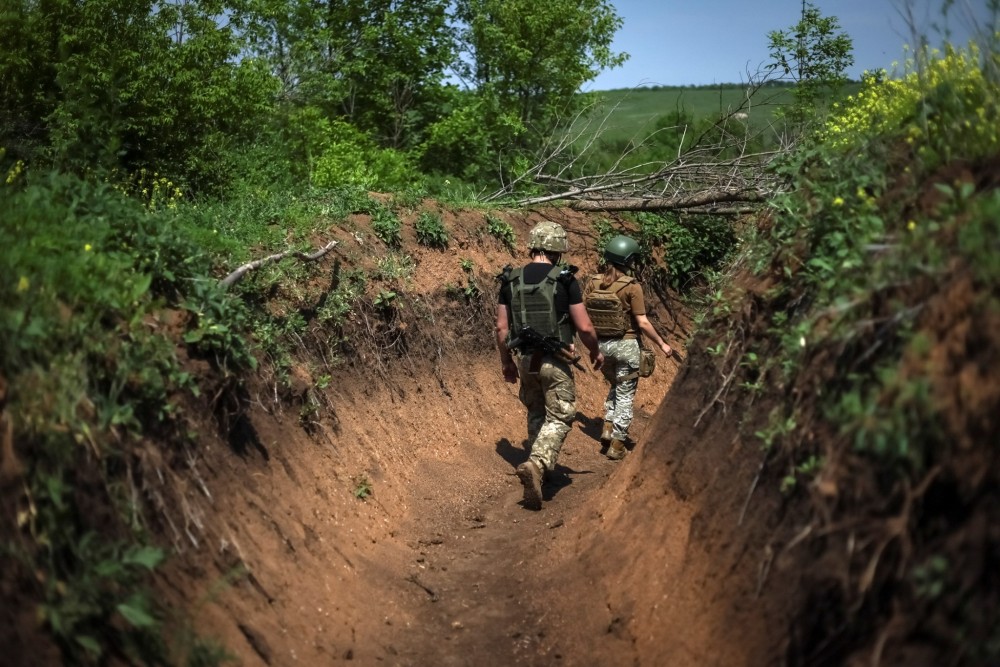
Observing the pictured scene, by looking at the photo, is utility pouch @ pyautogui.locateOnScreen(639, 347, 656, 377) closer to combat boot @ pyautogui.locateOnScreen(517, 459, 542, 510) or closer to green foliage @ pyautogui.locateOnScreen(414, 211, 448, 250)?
combat boot @ pyautogui.locateOnScreen(517, 459, 542, 510)

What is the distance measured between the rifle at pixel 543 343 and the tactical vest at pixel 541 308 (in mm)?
34

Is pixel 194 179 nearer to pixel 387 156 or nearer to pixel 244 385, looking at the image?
pixel 387 156

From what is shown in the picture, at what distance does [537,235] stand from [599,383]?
4758 mm

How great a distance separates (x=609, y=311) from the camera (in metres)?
10.3

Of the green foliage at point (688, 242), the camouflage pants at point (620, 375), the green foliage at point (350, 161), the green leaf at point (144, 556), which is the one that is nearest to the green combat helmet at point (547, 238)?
the camouflage pants at point (620, 375)

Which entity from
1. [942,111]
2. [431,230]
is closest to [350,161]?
[431,230]

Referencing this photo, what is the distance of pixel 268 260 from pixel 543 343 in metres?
2.56

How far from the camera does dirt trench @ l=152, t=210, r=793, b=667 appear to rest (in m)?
5.25

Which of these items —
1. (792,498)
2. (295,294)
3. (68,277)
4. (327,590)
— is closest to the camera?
(792,498)

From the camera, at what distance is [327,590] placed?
6527mm

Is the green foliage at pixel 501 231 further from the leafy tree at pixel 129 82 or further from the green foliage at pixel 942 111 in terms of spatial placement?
the green foliage at pixel 942 111

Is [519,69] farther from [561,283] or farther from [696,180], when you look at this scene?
[561,283]

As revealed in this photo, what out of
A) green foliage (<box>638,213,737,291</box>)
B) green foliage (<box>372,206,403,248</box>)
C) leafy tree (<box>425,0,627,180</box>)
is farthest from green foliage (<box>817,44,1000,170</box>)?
leafy tree (<box>425,0,627,180</box>)

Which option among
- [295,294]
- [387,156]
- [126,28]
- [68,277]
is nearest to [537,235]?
[295,294]
